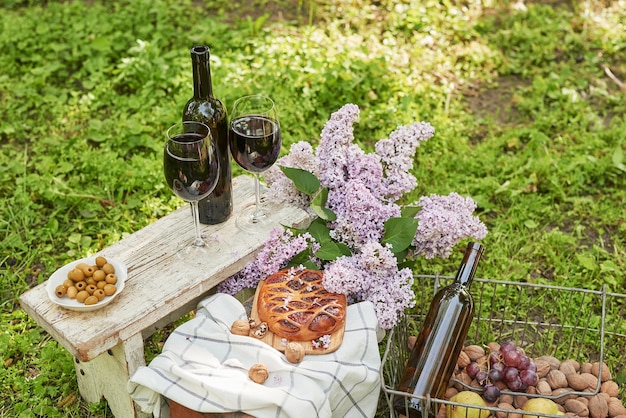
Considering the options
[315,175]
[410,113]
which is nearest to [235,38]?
[410,113]

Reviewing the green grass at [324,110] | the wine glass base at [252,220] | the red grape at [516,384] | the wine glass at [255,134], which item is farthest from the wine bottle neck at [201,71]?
the red grape at [516,384]

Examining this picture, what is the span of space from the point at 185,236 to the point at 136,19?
293 centimetres

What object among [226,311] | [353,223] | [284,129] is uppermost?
[353,223]

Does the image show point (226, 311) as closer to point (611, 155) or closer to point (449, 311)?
point (449, 311)

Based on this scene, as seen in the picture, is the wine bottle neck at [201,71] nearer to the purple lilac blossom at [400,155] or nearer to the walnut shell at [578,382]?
the purple lilac blossom at [400,155]

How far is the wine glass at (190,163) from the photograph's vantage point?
2.14 meters

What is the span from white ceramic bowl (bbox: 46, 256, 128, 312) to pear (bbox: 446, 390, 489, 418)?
110 centimetres

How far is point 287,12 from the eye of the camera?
5238 millimetres

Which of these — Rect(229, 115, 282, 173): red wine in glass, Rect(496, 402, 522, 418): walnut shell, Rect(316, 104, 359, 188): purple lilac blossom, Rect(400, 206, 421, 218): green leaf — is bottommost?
Rect(496, 402, 522, 418): walnut shell

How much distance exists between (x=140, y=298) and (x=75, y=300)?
0.20m

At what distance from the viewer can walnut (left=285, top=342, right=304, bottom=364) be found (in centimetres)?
215

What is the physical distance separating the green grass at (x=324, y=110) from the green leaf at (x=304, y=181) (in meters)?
0.95

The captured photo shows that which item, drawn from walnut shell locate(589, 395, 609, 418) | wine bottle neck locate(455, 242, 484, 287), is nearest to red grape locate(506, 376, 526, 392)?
walnut shell locate(589, 395, 609, 418)

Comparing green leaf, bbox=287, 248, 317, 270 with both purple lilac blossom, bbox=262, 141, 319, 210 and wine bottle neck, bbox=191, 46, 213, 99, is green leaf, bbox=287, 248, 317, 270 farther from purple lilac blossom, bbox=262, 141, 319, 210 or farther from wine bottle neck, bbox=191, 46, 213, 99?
wine bottle neck, bbox=191, 46, 213, 99
